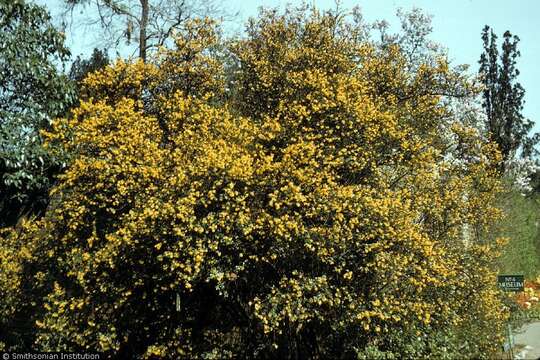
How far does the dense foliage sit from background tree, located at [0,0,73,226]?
0.76 meters

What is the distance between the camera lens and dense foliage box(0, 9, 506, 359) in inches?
408

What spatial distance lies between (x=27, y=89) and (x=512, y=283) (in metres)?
14.4

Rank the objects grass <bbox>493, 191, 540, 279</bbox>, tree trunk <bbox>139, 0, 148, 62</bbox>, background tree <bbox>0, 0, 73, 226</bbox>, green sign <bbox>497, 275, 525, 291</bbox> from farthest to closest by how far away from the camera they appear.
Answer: grass <bbox>493, 191, 540, 279</bbox> < tree trunk <bbox>139, 0, 148, 62</bbox> < green sign <bbox>497, 275, 525, 291</bbox> < background tree <bbox>0, 0, 73, 226</bbox>

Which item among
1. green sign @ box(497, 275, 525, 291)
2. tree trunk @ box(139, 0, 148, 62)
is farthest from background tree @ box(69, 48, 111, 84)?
green sign @ box(497, 275, 525, 291)

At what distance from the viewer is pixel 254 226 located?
33.1ft

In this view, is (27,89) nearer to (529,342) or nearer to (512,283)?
(512,283)

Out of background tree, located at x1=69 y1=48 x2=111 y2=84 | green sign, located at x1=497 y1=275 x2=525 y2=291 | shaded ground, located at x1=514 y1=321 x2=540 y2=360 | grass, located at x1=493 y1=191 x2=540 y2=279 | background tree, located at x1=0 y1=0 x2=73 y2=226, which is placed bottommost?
shaded ground, located at x1=514 y1=321 x2=540 y2=360

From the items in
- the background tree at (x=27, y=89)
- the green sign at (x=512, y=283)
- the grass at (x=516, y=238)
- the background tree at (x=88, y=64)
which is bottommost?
the green sign at (x=512, y=283)

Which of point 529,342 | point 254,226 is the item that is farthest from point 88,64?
point 529,342

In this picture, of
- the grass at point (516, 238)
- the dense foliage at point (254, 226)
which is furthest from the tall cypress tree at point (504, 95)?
the dense foliage at point (254, 226)

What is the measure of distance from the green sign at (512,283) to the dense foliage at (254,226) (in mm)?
685

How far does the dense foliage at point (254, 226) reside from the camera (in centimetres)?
1038

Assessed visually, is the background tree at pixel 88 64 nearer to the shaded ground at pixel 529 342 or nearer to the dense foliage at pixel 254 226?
the dense foliage at pixel 254 226

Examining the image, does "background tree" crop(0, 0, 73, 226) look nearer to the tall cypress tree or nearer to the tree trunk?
the tree trunk
